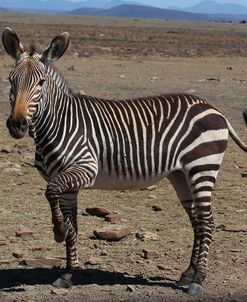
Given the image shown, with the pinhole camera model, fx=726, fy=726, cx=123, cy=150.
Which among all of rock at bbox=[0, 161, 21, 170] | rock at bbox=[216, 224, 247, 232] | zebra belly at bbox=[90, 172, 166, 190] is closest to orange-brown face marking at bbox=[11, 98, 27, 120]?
zebra belly at bbox=[90, 172, 166, 190]

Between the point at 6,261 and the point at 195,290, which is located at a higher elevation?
the point at 195,290

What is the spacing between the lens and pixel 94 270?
22.4 ft

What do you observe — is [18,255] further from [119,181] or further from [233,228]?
[233,228]

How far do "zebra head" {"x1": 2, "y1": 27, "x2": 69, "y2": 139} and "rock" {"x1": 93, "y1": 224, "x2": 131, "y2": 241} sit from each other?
2.27m

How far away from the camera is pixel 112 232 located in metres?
7.71

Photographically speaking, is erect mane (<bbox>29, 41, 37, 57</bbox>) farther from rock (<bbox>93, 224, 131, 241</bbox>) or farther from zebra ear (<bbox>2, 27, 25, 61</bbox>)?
rock (<bbox>93, 224, 131, 241</bbox>)

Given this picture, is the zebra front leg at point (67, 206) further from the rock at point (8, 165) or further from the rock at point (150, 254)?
the rock at point (8, 165)

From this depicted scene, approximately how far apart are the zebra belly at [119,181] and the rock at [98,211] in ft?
7.74

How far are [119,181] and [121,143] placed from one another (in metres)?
0.33

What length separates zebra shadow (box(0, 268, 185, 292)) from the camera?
6.44 m

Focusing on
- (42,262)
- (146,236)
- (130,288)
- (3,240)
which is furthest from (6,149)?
(130,288)

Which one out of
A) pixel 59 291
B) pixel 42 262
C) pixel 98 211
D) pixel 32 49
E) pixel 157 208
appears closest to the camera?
pixel 32 49

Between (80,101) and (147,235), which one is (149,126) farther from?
(147,235)

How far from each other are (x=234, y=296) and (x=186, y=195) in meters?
1.00
